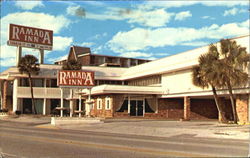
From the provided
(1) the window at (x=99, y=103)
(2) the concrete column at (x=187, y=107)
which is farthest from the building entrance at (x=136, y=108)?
(2) the concrete column at (x=187, y=107)

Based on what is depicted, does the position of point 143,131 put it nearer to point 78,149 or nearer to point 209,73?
point 209,73

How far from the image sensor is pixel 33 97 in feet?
189

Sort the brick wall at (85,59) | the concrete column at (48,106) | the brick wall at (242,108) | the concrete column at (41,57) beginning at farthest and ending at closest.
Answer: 1. the brick wall at (85,59)
2. the concrete column at (41,57)
3. the concrete column at (48,106)
4. the brick wall at (242,108)

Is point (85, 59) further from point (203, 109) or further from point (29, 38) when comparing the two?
point (203, 109)

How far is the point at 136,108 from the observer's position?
49312 mm

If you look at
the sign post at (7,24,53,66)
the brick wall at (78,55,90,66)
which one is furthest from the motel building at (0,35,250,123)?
the brick wall at (78,55,90,66)

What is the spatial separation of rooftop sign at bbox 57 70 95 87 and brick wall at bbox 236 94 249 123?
13.5 meters

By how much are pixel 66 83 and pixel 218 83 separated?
45.1 feet

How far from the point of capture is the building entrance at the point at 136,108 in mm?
49156

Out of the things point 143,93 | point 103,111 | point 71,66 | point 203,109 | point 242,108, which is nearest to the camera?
point 242,108

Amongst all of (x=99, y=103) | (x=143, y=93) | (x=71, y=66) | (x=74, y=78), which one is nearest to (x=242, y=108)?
(x=74, y=78)

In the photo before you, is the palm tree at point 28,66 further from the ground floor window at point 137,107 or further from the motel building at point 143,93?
the ground floor window at point 137,107

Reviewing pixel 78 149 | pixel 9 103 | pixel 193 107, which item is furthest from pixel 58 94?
pixel 78 149

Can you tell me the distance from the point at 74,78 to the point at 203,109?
1921 cm
